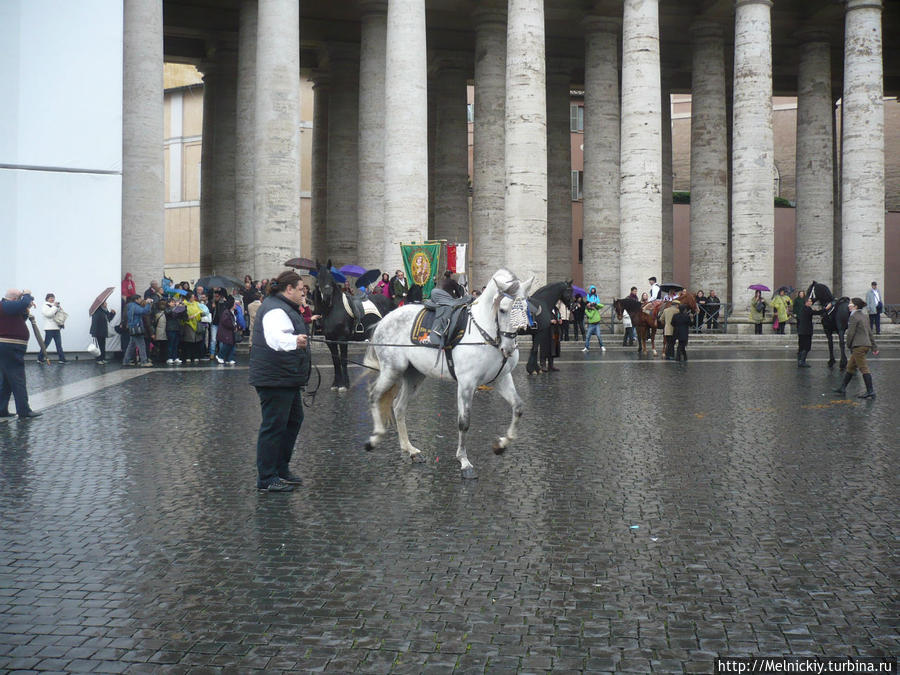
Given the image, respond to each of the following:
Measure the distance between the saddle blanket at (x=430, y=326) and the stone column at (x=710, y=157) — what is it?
2755cm

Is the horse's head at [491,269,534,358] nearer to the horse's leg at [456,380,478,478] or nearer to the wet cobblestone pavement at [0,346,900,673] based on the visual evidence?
the horse's leg at [456,380,478,478]

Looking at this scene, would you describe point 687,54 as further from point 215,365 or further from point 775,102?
point 215,365

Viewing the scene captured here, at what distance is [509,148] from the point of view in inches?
1142

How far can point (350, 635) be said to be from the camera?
4.33 m

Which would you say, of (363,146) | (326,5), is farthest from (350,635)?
(326,5)

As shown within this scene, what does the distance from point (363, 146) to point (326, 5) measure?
18.5 ft

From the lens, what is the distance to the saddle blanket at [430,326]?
864 centimetres

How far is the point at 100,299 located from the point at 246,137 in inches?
446

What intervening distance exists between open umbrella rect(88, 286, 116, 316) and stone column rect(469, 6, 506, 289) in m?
15.0

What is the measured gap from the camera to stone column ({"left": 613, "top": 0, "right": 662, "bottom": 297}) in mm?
29594

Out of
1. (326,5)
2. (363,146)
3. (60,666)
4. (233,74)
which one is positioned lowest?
(60,666)

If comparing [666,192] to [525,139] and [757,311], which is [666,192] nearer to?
[757,311]

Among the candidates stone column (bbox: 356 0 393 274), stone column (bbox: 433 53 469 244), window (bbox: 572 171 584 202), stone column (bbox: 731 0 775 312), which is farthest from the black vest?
window (bbox: 572 171 584 202)

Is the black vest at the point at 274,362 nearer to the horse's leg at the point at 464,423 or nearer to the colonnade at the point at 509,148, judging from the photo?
the horse's leg at the point at 464,423
